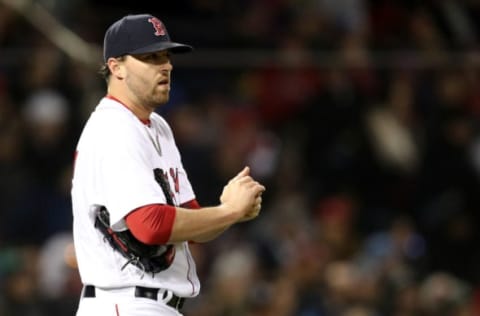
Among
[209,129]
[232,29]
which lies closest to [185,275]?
[209,129]

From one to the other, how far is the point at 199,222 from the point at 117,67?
0.70 metres

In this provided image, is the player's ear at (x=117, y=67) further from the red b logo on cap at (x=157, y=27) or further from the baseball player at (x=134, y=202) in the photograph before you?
the red b logo on cap at (x=157, y=27)

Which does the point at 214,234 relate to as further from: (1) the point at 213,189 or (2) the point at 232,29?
(2) the point at 232,29

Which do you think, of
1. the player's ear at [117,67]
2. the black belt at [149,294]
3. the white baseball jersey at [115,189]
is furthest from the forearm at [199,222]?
the player's ear at [117,67]

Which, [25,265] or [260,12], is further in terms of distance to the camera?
[260,12]

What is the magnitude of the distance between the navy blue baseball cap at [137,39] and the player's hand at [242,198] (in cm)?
57

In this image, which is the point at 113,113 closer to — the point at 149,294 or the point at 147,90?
the point at 147,90

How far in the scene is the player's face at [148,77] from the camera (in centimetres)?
494

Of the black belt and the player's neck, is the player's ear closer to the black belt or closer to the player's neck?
the player's neck

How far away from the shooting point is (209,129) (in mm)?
10570

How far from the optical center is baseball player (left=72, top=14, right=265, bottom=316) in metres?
4.76

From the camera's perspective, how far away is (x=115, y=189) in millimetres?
4762

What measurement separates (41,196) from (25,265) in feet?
2.02

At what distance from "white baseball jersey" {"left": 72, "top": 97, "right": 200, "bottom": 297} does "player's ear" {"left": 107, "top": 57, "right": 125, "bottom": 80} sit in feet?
0.37
